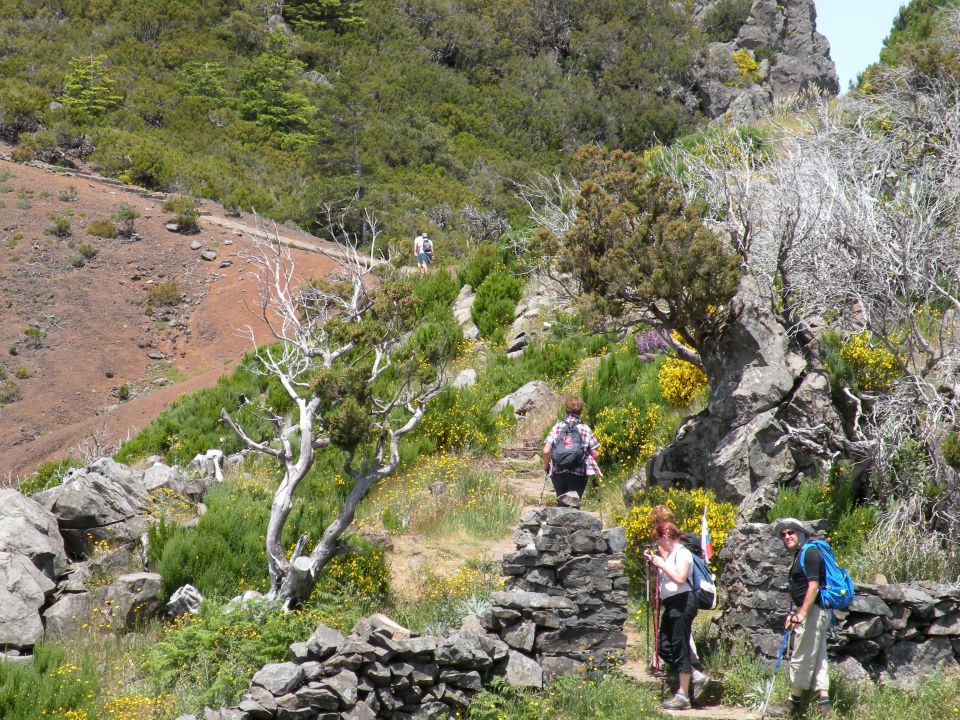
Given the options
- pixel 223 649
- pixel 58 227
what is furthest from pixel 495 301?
pixel 58 227

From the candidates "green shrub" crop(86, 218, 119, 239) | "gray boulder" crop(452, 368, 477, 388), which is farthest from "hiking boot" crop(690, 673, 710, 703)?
"green shrub" crop(86, 218, 119, 239)

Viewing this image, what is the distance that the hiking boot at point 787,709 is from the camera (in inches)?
237

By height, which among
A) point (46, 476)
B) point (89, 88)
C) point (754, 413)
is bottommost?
point (46, 476)

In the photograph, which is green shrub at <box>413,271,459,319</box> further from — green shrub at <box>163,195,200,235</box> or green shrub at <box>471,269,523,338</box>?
green shrub at <box>163,195,200,235</box>

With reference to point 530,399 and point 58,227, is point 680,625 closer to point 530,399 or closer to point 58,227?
point 530,399

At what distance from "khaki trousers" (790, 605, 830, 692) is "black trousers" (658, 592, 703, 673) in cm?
72

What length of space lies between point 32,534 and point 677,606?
6.05m

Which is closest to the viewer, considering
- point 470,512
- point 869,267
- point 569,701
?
point 569,701

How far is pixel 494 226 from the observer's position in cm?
2919

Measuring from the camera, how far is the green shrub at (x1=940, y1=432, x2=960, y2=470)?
729 centimetres

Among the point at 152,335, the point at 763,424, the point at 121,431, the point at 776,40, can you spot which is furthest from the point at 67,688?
the point at 776,40

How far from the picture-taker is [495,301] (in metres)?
17.0

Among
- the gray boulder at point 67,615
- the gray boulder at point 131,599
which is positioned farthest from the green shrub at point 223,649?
the gray boulder at point 67,615

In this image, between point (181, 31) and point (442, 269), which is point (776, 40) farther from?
point (442, 269)
